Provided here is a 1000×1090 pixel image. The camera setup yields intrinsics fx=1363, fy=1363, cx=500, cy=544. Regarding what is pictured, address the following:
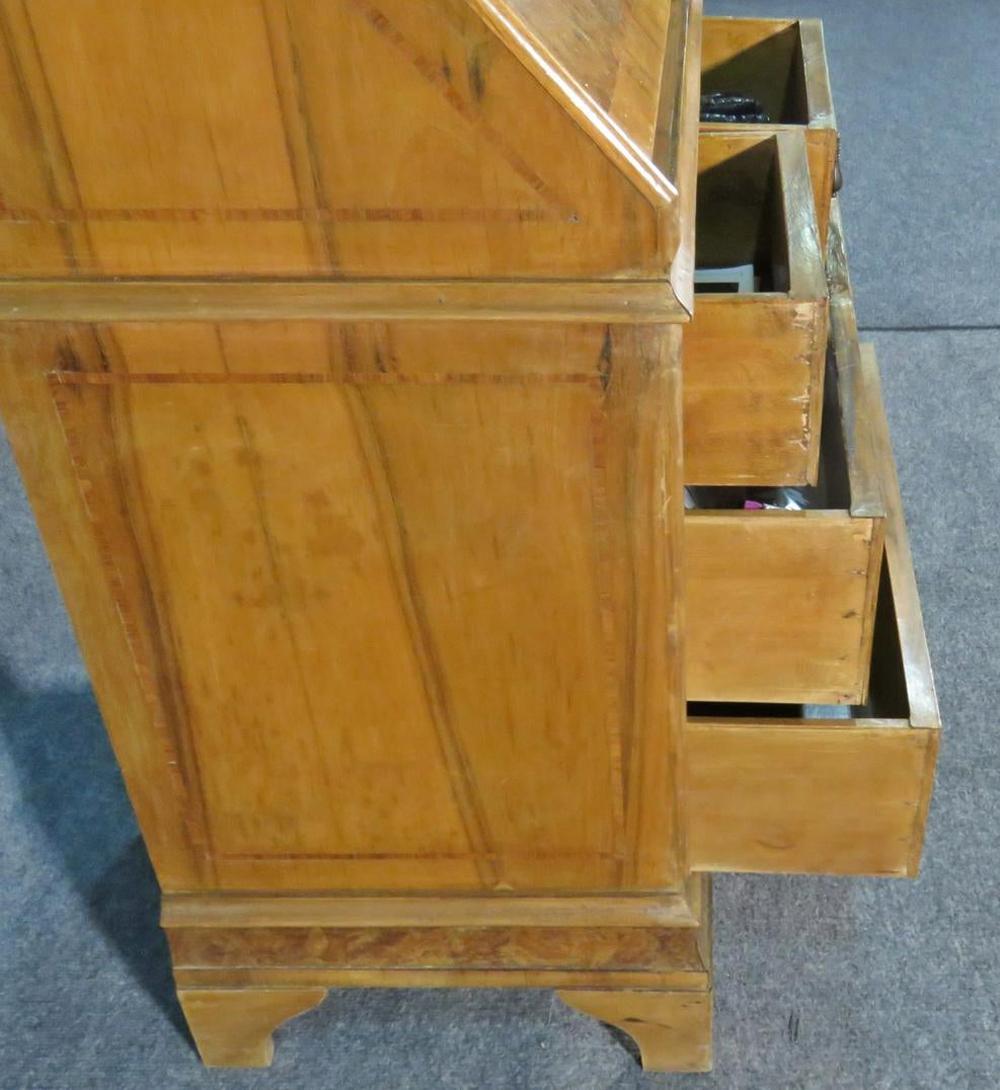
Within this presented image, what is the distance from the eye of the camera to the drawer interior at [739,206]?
1.22 metres

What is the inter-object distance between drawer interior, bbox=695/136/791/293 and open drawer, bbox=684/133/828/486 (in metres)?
0.09

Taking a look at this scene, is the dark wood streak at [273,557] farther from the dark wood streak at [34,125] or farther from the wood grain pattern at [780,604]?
the wood grain pattern at [780,604]

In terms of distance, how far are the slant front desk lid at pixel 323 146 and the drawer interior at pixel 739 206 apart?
1.54 ft

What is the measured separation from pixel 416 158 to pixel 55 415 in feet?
0.92

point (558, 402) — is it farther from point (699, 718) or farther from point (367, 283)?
point (699, 718)

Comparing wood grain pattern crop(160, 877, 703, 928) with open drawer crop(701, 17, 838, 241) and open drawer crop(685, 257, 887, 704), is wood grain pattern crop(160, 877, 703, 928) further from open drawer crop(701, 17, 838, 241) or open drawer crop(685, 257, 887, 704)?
open drawer crop(701, 17, 838, 241)

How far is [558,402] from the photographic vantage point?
0.79 meters

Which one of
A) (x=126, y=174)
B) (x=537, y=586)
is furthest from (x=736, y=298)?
(x=126, y=174)

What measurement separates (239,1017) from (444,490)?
585 mm

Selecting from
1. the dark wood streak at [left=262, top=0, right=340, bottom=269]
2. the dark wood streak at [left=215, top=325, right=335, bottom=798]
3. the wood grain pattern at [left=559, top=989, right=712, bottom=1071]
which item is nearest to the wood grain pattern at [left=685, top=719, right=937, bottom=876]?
the wood grain pattern at [left=559, top=989, right=712, bottom=1071]

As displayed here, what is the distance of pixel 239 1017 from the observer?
1.18 metres

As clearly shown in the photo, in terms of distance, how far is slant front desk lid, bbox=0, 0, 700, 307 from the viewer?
2.20 feet

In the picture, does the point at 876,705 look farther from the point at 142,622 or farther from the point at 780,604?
the point at 142,622

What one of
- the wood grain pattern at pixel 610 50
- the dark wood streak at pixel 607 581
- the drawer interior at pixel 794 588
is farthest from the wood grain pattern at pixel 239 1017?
the wood grain pattern at pixel 610 50
